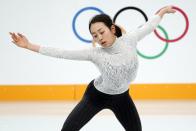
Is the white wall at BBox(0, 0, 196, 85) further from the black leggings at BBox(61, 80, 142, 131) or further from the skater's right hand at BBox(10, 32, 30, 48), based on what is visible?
the skater's right hand at BBox(10, 32, 30, 48)

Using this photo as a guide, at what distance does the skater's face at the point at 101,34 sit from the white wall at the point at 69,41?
3.09 metres

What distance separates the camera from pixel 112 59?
2.71 metres

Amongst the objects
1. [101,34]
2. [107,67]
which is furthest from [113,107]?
[101,34]

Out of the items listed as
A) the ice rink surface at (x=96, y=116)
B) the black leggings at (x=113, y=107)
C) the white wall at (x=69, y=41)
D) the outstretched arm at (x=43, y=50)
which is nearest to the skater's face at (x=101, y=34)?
the outstretched arm at (x=43, y=50)

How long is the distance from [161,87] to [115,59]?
3.20m

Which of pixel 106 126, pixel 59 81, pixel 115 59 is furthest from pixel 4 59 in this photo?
pixel 115 59

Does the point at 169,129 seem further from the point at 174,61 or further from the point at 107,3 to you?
the point at 107,3

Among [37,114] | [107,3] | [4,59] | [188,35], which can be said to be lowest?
[37,114]

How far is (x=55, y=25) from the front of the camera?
5.77 meters

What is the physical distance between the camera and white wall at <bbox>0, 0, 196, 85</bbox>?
18.8ft

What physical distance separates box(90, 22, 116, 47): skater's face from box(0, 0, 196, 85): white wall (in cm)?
309

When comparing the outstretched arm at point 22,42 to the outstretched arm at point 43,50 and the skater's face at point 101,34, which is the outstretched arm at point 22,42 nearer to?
the outstretched arm at point 43,50

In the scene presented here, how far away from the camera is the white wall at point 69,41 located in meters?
5.74

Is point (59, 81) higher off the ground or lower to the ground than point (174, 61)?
lower
